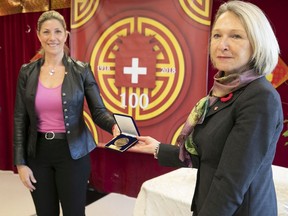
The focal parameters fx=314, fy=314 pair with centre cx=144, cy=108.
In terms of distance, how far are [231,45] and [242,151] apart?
27 centimetres

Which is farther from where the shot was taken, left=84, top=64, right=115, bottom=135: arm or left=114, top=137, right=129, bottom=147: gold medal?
left=84, top=64, right=115, bottom=135: arm

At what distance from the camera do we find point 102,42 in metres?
2.67

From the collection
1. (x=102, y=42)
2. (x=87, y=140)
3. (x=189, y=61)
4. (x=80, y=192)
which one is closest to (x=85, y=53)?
(x=102, y=42)

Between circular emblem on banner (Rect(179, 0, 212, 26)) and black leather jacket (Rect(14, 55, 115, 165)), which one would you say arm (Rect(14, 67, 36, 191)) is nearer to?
black leather jacket (Rect(14, 55, 115, 165))

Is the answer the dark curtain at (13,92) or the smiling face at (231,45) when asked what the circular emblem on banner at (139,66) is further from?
the smiling face at (231,45)

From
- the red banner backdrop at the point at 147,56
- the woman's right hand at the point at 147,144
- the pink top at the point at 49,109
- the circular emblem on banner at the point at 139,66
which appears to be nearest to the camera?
the woman's right hand at the point at 147,144

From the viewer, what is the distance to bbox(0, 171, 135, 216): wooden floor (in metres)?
2.56

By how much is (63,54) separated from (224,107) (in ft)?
3.36

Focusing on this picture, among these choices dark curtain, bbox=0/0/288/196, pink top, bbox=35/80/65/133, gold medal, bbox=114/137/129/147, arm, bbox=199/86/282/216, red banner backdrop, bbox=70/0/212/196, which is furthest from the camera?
dark curtain, bbox=0/0/288/196

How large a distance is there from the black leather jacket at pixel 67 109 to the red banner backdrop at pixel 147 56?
95cm

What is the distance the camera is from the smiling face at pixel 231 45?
31.0 inches

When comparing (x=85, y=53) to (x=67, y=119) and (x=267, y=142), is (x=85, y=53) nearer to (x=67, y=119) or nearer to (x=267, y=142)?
(x=67, y=119)

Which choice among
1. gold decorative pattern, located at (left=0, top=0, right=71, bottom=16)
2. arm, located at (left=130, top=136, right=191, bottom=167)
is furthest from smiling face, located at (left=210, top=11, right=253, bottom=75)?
gold decorative pattern, located at (left=0, top=0, right=71, bottom=16)

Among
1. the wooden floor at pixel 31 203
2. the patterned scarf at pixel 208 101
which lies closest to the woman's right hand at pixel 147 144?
the patterned scarf at pixel 208 101
